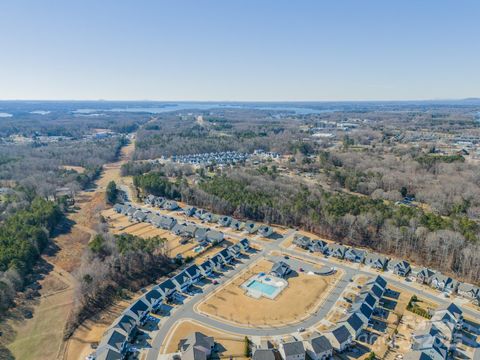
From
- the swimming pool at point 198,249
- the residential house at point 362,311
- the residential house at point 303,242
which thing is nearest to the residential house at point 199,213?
the swimming pool at point 198,249

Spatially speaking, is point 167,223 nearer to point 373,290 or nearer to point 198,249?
point 198,249

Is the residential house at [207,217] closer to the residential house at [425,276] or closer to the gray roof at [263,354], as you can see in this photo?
the gray roof at [263,354]

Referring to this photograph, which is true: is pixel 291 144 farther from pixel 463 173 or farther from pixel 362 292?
pixel 362 292

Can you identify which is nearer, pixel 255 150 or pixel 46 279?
pixel 46 279

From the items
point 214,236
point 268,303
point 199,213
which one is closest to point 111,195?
point 199,213

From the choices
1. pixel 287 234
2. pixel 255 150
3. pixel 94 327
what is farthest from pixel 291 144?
pixel 94 327
